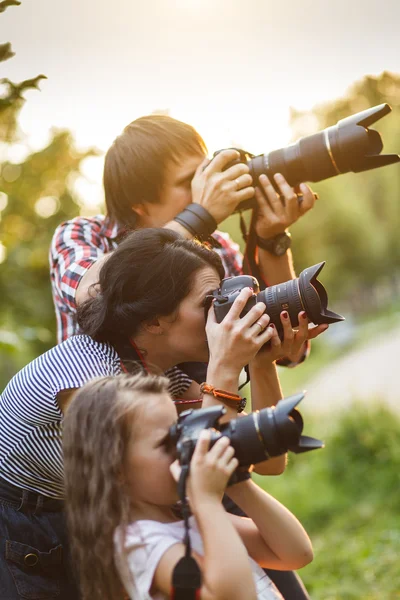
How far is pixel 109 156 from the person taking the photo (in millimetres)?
2656

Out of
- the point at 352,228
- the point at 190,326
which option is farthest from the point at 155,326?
the point at 352,228

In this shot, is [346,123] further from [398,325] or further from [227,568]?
[398,325]

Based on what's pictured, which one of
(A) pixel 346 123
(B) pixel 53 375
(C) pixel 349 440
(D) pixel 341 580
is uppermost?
(A) pixel 346 123

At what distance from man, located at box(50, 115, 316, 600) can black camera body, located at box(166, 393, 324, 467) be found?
2.80 ft

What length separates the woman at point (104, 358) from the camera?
6.27 ft

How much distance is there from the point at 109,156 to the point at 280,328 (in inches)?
37.5

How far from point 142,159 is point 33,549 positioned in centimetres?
130

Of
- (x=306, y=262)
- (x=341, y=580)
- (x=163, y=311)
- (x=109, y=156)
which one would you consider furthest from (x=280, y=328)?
(x=306, y=262)

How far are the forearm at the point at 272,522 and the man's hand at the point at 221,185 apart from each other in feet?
3.20

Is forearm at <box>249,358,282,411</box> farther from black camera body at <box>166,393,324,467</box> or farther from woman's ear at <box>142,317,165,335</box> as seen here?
black camera body at <box>166,393,324,467</box>

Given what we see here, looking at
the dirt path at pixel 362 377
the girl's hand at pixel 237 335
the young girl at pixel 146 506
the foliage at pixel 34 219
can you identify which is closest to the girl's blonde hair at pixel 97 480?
the young girl at pixel 146 506

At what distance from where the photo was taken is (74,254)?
7.86 ft

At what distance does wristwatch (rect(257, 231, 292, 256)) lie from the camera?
268cm

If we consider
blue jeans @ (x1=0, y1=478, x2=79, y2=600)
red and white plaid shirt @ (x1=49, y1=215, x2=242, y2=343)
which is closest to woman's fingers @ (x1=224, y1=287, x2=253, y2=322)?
red and white plaid shirt @ (x1=49, y1=215, x2=242, y2=343)
